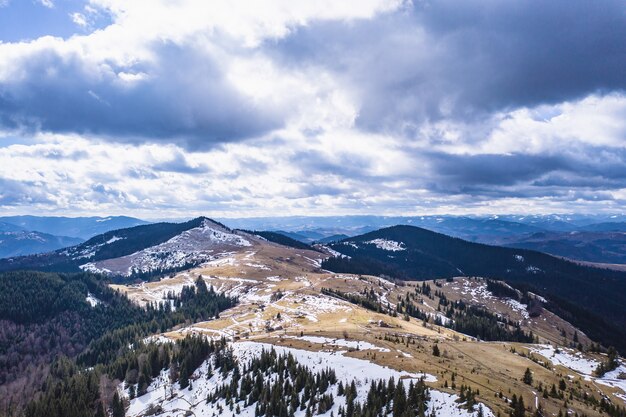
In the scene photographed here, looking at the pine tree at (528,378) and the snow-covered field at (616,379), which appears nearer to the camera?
the pine tree at (528,378)

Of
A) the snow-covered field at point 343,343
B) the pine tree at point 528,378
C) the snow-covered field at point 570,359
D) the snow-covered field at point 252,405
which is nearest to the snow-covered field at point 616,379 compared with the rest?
the snow-covered field at point 570,359

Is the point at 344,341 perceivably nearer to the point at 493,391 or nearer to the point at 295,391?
the point at 295,391

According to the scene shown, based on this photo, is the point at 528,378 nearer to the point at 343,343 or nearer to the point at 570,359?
the point at 570,359

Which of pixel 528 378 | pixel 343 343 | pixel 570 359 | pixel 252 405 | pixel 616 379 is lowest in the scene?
pixel 570 359

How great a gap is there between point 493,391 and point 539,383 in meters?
21.8

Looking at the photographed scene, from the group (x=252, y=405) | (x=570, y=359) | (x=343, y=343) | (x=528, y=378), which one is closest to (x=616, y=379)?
(x=570, y=359)

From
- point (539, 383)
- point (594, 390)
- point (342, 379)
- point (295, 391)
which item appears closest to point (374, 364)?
point (342, 379)

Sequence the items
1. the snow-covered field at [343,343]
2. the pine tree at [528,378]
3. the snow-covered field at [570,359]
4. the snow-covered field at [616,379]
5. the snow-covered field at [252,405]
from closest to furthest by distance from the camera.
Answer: the snow-covered field at [252,405] < the pine tree at [528,378] < the snow-covered field at [616,379] < the snow-covered field at [343,343] < the snow-covered field at [570,359]

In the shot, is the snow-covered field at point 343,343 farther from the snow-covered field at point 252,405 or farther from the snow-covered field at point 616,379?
the snow-covered field at point 616,379

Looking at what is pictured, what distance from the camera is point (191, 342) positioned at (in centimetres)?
14375

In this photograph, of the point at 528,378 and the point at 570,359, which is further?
the point at 570,359

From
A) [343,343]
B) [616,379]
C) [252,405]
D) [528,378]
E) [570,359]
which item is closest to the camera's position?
[528,378]

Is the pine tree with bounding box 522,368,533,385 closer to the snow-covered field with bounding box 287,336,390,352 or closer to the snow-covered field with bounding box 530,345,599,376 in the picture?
the snow-covered field with bounding box 530,345,599,376

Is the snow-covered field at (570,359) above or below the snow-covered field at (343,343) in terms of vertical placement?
below
